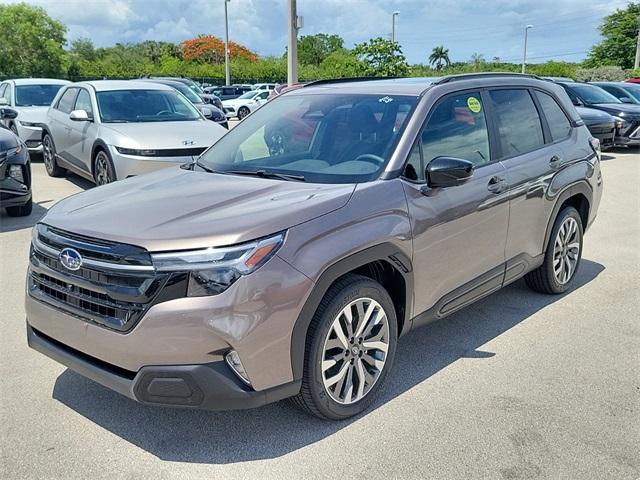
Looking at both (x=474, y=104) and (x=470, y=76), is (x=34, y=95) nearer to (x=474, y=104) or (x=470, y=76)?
(x=470, y=76)

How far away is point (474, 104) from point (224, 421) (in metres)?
2.61

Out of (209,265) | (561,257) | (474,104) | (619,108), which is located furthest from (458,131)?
(619,108)

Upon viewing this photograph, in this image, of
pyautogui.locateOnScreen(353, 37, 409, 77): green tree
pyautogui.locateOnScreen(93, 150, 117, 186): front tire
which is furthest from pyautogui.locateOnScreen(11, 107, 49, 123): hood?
pyautogui.locateOnScreen(353, 37, 409, 77): green tree

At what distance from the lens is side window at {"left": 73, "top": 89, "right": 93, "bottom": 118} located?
9287 millimetres

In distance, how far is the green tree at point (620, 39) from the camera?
5272 centimetres

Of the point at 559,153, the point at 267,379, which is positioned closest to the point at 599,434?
the point at 267,379

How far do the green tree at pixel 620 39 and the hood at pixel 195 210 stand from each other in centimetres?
5795

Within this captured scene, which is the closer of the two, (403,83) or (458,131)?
(458,131)

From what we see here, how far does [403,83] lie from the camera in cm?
420

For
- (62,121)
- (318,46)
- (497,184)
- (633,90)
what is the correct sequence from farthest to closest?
(318,46) < (633,90) < (62,121) < (497,184)

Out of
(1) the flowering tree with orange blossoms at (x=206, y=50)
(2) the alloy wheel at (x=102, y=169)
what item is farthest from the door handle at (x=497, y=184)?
(1) the flowering tree with orange blossoms at (x=206, y=50)

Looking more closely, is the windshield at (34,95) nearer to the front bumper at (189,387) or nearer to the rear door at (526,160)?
the rear door at (526,160)

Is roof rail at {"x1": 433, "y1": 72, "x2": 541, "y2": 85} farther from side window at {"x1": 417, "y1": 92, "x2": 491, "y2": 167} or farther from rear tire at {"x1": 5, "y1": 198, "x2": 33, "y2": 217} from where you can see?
rear tire at {"x1": 5, "y1": 198, "x2": 33, "y2": 217}

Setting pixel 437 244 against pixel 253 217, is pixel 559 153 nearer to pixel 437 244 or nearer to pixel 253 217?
pixel 437 244
